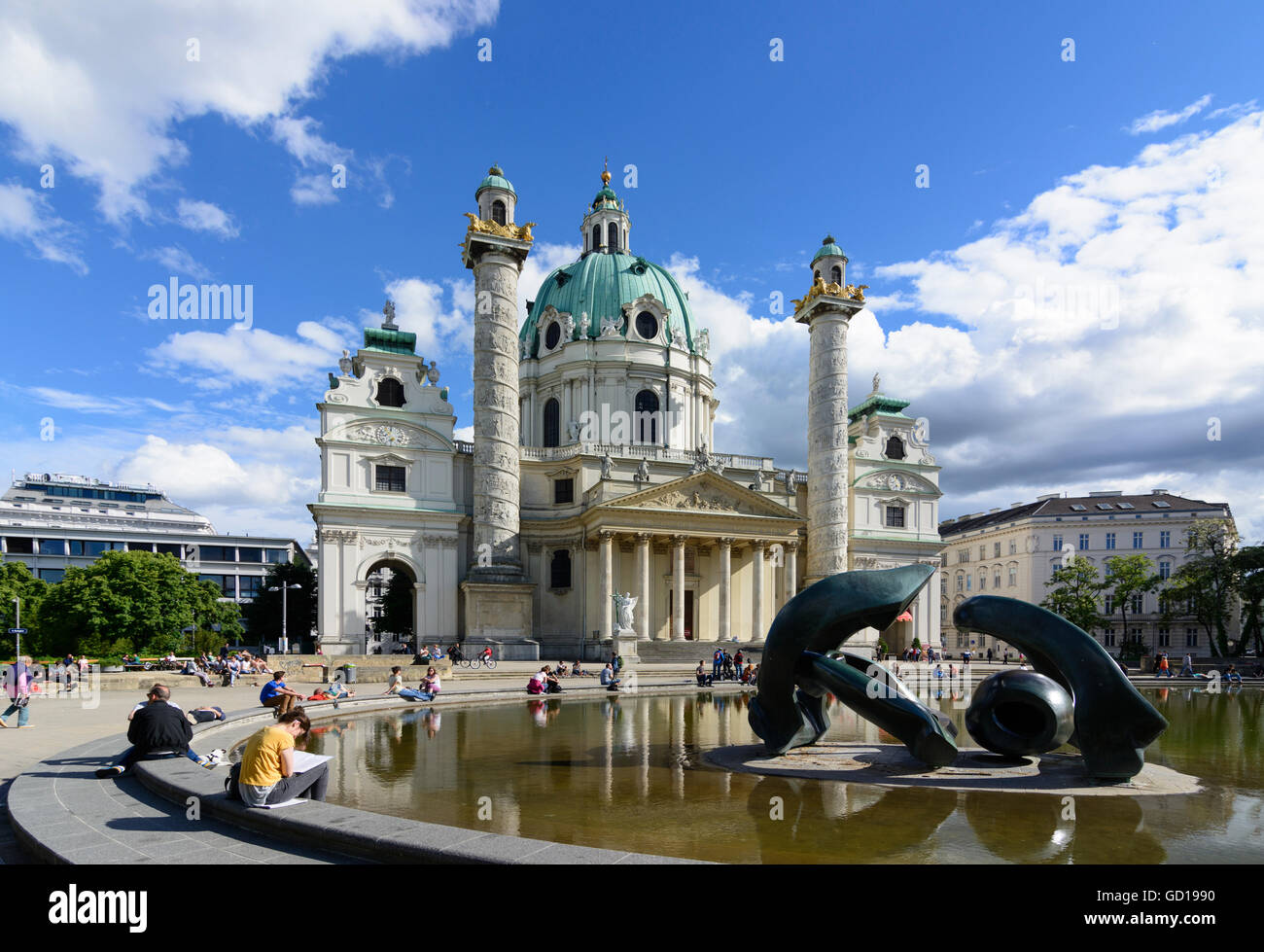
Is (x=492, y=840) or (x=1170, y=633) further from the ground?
(x=492, y=840)

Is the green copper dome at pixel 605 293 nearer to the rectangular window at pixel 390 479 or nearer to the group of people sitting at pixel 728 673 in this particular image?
the rectangular window at pixel 390 479

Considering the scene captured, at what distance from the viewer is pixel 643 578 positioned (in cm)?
4516

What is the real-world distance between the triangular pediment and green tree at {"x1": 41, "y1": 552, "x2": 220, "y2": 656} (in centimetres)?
2793

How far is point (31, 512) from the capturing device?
8788 cm

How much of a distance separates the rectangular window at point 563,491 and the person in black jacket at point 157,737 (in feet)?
133

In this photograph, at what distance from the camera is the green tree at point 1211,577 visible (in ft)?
184

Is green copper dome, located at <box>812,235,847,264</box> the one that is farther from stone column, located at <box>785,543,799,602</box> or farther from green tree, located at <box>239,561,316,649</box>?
green tree, located at <box>239,561,316,649</box>

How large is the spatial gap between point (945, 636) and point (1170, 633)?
21.7m

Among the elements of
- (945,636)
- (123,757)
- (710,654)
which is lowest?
Answer: (945,636)

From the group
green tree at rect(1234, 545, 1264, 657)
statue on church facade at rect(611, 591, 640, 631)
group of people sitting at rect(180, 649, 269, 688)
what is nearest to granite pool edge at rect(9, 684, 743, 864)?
group of people sitting at rect(180, 649, 269, 688)

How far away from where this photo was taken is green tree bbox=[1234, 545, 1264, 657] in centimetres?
5528
